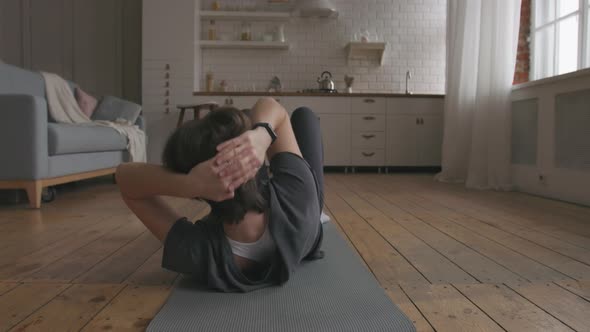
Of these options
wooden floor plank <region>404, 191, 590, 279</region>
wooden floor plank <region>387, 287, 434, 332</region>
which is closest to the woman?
wooden floor plank <region>387, 287, 434, 332</region>

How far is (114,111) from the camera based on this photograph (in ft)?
13.8

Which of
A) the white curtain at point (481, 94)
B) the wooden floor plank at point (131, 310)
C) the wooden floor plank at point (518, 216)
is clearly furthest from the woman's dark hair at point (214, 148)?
the white curtain at point (481, 94)

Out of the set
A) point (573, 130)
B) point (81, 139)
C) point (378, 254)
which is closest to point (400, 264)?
point (378, 254)

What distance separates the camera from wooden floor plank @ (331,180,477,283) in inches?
53.6

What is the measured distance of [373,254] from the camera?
1.62m

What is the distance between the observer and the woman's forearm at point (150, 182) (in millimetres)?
1018

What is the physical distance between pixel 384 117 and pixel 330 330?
15.2ft

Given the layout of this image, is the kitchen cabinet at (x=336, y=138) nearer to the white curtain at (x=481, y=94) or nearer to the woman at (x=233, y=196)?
the white curtain at (x=481, y=94)

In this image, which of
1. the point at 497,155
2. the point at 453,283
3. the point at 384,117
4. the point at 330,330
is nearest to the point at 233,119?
the point at 330,330

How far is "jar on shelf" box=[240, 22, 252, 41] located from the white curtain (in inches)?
95.4

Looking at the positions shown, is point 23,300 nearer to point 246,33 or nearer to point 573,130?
point 573,130

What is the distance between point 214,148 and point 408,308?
0.58 meters

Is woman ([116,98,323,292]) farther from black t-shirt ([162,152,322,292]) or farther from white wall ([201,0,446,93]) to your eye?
white wall ([201,0,446,93])

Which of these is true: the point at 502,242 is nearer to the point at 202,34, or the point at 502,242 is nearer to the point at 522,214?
the point at 522,214
